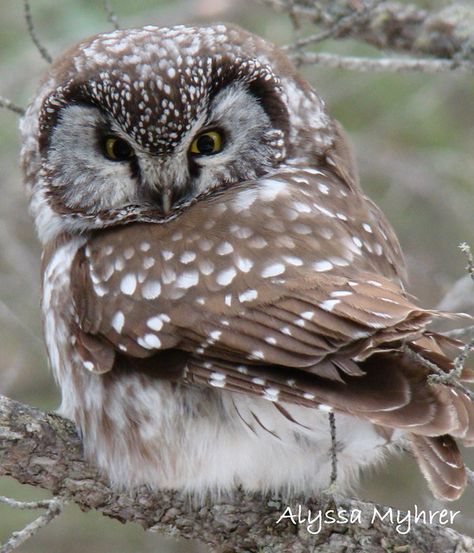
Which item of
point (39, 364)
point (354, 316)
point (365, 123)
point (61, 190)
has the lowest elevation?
point (39, 364)

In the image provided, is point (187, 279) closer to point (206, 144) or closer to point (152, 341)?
point (152, 341)

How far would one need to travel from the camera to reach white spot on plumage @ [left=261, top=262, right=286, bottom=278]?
327 centimetres

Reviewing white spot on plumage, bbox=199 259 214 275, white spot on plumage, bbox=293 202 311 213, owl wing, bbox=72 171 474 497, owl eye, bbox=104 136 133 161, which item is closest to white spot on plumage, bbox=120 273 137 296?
owl wing, bbox=72 171 474 497

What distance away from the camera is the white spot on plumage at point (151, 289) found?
338 centimetres

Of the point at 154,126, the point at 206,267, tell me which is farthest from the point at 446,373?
the point at 154,126

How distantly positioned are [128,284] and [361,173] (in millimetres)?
3072

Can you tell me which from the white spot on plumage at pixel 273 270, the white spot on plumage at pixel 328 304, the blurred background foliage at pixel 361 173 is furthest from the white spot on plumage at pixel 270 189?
the blurred background foliage at pixel 361 173

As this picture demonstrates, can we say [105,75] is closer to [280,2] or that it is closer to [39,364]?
[280,2]

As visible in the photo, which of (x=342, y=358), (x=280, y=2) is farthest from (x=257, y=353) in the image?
(x=280, y=2)

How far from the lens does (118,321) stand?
3.44 metres

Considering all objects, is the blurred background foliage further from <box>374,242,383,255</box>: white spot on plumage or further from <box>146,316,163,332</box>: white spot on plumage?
<box>146,316,163,332</box>: white spot on plumage

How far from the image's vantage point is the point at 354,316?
9.93ft

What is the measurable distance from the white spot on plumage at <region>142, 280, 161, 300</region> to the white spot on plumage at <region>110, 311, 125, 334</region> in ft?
0.34

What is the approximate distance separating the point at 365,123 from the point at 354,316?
3.55m
